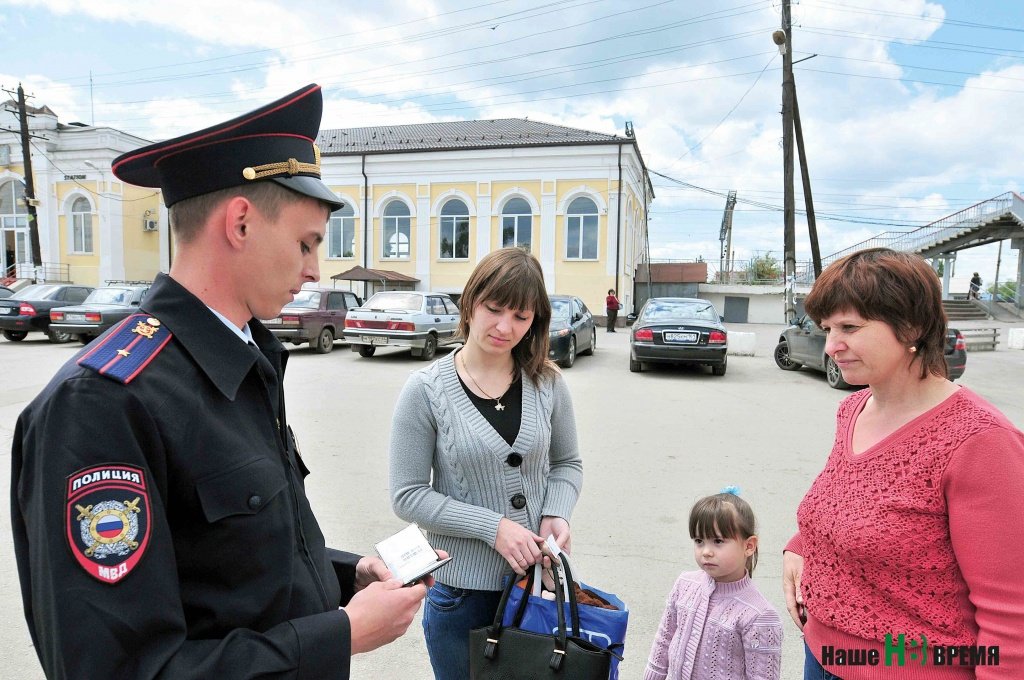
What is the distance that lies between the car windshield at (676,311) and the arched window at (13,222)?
122 feet

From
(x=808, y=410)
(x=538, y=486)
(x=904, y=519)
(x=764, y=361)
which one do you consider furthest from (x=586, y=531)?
(x=764, y=361)

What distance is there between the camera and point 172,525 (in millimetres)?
989

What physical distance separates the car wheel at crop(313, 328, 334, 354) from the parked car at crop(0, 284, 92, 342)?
6.53 meters

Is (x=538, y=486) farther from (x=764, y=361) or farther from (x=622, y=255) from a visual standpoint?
(x=622, y=255)

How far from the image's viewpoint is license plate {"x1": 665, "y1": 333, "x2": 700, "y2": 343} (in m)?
11.7

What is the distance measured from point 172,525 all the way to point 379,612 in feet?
1.31

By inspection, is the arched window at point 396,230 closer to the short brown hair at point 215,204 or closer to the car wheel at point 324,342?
the car wheel at point 324,342

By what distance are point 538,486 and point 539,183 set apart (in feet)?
92.9

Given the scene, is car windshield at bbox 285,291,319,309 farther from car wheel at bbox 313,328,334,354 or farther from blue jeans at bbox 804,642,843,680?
blue jeans at bbox 804,642,843,680

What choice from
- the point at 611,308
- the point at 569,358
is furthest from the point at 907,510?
the point at 611,308

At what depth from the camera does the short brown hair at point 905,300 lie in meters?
1.59

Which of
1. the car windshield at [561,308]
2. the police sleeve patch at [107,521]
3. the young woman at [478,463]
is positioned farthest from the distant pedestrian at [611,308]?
the police sleeve patch at [107,521]

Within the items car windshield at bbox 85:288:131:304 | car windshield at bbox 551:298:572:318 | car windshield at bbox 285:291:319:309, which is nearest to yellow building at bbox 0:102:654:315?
car windshield at bbox 85:288:131:304

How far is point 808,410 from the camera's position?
8.97 meters
